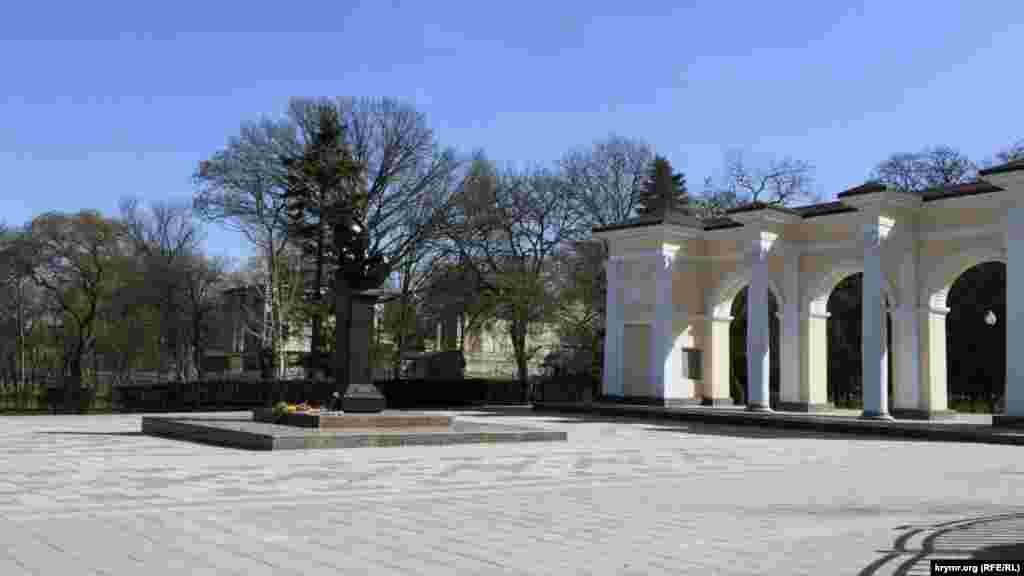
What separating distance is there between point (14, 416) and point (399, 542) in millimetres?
28166

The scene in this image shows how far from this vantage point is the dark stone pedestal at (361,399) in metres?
21.7

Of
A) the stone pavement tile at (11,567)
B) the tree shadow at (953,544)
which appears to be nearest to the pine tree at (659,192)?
the tree shadow at (953,544)

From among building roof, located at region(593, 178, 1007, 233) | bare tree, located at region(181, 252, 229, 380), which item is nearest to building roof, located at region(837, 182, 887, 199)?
building roof, located at region(593, 178, 1007, 233)

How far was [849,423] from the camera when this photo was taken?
1107 inches

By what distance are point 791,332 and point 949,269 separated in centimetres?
596

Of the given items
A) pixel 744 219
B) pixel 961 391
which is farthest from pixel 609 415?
pixel 961 391

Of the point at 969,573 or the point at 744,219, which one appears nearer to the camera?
the point at 969,573

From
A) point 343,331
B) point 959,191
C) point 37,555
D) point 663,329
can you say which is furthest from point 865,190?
point 37,555

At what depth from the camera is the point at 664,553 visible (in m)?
8.11

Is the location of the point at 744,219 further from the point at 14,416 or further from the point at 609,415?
the point at 14,416

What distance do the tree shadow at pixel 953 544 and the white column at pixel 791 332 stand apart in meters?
26.2

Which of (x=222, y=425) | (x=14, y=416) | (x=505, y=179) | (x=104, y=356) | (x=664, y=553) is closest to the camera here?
(x=664, y=553)

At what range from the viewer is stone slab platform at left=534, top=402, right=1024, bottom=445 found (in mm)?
25234

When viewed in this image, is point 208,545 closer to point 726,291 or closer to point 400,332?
point 726,291
